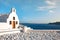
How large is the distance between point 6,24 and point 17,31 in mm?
1601

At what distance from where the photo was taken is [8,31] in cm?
1562

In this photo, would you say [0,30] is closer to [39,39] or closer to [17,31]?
[17,31]

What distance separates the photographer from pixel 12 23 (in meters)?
18.3

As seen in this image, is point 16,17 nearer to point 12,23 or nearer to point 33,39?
point 12,23

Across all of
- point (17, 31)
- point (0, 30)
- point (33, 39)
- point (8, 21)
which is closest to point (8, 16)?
point (8, 21)

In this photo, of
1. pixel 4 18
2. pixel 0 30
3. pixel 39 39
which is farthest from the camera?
pixel 4 18

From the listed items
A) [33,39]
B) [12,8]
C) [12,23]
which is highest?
[12,8]

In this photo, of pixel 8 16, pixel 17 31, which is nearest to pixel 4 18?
pixel 8 16

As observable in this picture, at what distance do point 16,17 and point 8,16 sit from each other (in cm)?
84

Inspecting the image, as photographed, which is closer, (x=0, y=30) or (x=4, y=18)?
(x=0, y=30)

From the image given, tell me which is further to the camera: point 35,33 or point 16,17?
point 16,17

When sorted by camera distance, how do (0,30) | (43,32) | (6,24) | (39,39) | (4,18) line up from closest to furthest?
(39,39), (0,30), (43,32), (6,24), (4,18)

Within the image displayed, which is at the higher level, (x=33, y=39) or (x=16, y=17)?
(x=16, y=17)

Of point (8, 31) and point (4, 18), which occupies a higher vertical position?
point (4, 18)
